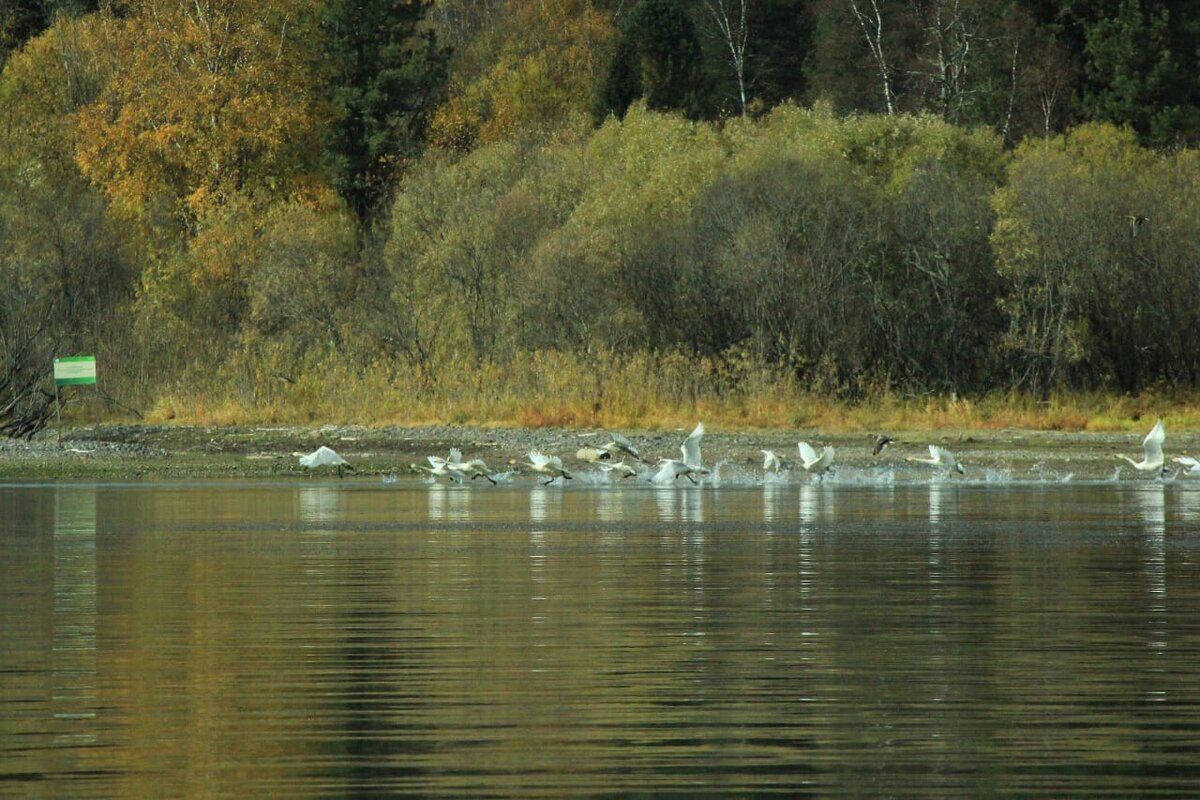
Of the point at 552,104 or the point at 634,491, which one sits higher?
the point at 552,104

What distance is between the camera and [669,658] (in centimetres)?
1197

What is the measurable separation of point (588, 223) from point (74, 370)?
12121 millimetres

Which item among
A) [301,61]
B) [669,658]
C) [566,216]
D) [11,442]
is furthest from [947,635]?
[301,61]

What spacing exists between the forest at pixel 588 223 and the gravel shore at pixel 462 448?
76.0 inches

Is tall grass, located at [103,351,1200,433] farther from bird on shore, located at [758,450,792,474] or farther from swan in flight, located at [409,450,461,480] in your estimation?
bird on shore, located at [758,450,792,474]

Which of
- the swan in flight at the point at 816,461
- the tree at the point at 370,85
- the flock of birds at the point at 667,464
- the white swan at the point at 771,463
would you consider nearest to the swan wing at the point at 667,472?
the flock of birds at the point at 667,464

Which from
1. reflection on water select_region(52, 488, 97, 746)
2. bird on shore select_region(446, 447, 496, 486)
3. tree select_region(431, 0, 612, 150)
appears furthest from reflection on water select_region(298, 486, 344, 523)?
tree select_region(431, 0, 612, 150)

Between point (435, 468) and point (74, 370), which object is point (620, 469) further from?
point (74, 370)

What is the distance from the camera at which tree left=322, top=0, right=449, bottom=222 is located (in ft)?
226

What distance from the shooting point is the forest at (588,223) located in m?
46.7

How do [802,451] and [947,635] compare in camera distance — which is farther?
[802,451]

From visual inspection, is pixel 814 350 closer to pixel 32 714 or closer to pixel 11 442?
pixel 11 442

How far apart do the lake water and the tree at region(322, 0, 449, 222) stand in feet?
154

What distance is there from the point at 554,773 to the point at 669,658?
350 centimetres
